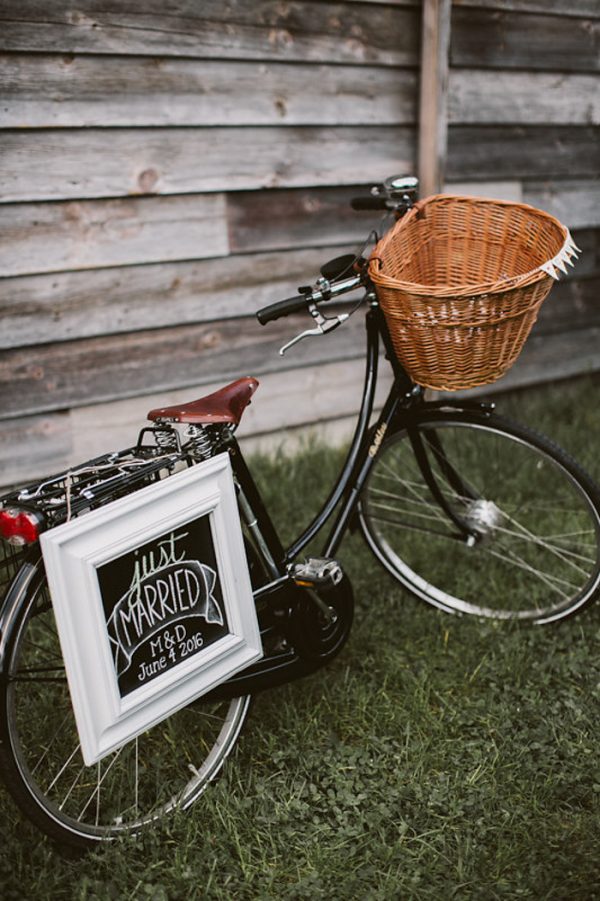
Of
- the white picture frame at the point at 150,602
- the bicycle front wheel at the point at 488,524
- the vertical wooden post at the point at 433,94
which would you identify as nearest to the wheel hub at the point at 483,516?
the bicycle front wheel at the point at 488,524

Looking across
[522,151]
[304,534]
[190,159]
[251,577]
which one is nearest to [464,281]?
[304,534]

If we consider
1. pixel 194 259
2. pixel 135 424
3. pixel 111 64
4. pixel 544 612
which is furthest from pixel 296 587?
pixel 111 64

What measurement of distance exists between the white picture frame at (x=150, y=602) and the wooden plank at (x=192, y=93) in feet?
5.70

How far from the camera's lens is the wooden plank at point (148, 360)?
126 inches

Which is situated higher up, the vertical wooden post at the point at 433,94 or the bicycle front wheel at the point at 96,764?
the vertical wooden post at the point at 433,94

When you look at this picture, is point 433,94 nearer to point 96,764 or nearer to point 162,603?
point 162,603

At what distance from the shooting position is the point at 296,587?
2.26m

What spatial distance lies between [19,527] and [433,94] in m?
2.85

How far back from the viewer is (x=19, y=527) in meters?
1.74

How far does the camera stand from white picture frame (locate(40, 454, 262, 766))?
174 cm

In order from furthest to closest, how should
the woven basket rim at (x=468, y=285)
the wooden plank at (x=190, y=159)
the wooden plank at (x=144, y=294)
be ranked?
the wooden plank at (x=144, y=294) < the wooden plank at (x=190, y=159) < the woven basket rim at (x=468, y=285)

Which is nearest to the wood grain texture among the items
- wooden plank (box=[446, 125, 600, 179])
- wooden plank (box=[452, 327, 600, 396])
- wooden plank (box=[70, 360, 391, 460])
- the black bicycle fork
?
wooden plank (box=[452, 327, 600, 396])

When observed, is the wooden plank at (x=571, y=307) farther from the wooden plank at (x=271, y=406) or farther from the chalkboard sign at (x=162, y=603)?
the chalkboard sign at (x=162, y=603)

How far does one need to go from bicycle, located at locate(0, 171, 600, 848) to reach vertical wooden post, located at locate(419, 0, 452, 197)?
1481mm
